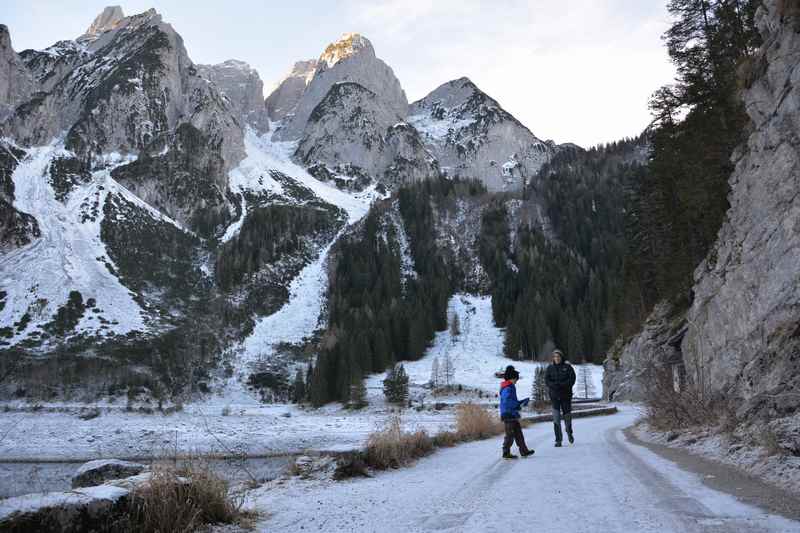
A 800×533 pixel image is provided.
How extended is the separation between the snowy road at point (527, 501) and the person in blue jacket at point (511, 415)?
826mm

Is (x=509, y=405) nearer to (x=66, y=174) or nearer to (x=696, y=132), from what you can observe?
(x=696, y=132)

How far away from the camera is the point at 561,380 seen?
38.0 ft

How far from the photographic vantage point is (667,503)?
15.6ft

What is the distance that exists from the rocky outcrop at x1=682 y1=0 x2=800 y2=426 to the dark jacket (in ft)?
8.52

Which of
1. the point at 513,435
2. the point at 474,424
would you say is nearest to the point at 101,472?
the point at 513,435

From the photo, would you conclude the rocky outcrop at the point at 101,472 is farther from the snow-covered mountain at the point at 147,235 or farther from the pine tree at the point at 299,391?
the snow-covered mountain at the point at 147,235

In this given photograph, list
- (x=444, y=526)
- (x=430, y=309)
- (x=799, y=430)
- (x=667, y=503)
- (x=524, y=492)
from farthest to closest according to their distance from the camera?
(x=430, y=309) < (x=799, y=430) < (x=524, y=492) < (x=667, y=503) < (x=444, y=526)

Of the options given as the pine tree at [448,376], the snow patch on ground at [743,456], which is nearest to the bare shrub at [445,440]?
the snow patch on ground at [743,456]

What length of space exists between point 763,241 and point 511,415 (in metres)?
9.54

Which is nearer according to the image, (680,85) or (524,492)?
→ (524,492)

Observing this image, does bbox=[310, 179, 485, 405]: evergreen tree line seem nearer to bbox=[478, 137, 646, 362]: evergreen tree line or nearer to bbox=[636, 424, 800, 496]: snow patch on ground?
bbox=[478, 137, 646, 362]: evergreen tree line

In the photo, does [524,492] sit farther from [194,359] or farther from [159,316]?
[159,316]


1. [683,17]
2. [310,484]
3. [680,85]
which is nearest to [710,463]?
[310,484]

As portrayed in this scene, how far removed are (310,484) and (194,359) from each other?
10290 cm
